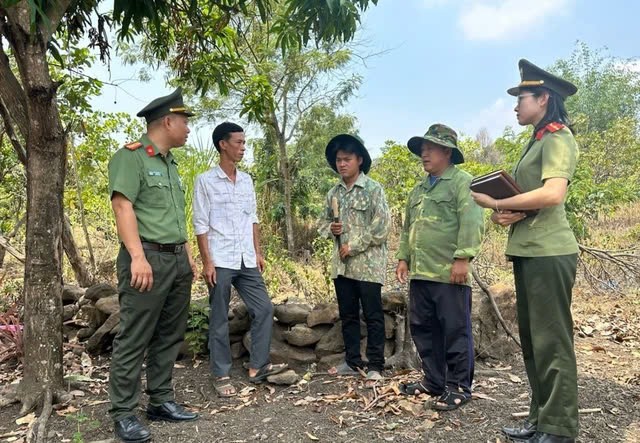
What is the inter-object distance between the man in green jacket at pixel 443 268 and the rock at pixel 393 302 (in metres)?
0.81

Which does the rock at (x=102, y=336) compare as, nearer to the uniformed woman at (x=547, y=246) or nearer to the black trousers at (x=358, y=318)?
the black trousers at (x=358, y=318)

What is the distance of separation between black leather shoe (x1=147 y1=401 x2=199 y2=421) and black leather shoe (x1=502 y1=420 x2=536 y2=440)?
187 cm

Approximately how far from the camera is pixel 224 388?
3613mm

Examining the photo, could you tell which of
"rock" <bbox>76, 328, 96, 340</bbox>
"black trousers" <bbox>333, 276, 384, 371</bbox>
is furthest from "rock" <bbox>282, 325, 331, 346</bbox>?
"rock" <bbox>76, 328, 96, 340</bbox>

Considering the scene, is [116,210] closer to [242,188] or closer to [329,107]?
[242,188]

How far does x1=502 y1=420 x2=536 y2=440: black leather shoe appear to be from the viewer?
9.21ft

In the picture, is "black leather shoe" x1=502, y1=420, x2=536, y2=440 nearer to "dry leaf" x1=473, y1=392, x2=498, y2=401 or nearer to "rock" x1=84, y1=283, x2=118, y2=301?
"dry leaf" x1=473, y1=392, x2=498, y2=401

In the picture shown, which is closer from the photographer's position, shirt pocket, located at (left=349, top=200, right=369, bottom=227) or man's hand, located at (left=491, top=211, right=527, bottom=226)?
man's hand, located at (left=491, top=211, right=527, bottom=226)

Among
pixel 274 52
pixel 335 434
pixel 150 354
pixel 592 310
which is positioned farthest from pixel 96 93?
pixel 274 52

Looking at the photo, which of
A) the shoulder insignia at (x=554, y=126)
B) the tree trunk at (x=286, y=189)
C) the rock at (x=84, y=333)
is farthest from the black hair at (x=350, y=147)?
the tree trunk at (x=286, y=189)

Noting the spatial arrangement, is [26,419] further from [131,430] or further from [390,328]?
[390,328]

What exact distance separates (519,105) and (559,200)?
1.95ft

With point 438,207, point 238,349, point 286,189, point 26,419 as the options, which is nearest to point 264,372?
point 238,349

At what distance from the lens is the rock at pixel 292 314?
168 inches
